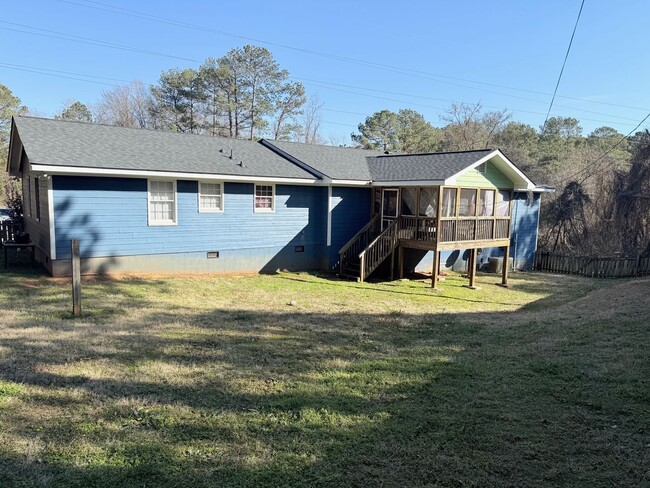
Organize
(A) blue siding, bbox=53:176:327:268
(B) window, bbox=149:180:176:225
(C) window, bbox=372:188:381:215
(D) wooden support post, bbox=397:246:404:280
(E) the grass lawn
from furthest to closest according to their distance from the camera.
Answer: (C) window, bbox=372:188:381:215, (D) wooden support post, bbox=397:246:404:280, (B) window, bbox=149:180:176:225, (A) blue siding, bbox=53:176:327:268, (E) the grass lawn

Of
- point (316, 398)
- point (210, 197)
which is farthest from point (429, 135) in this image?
point (316, 398)

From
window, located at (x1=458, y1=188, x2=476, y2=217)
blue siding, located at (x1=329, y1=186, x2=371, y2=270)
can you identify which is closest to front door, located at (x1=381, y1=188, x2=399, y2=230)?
blue siding, located at (x1=329, y1=186, x2=371, y2=270)

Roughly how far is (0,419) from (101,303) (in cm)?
600

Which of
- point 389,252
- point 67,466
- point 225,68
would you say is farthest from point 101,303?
point 225,68

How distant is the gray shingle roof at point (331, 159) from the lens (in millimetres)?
16789

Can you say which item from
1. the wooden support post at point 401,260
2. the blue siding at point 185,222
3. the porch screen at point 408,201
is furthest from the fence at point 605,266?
the blue siding at point 185,222

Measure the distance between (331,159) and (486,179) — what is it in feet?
19.8

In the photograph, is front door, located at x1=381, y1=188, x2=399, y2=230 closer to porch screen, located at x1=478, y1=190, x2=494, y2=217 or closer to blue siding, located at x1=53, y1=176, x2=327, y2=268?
blue siding, located at x1=53, y1=176, x2=327, y2=268

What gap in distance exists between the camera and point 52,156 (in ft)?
38.2

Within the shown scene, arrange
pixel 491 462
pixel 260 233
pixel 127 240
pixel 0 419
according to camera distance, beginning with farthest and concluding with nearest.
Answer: pixel 260 233 → pixel 127 240 → pixel 0 419 → pixel 491 462

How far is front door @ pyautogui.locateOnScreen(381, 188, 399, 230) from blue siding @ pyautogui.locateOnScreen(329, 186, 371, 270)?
0.61 meters

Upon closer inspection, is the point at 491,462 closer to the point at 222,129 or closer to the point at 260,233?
the point at 260,233

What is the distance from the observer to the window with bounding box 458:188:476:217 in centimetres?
1692

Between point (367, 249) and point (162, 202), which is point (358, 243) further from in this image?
point (162, 202)
